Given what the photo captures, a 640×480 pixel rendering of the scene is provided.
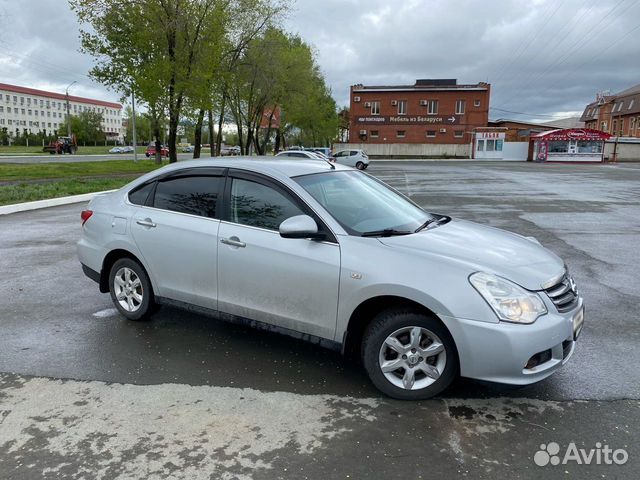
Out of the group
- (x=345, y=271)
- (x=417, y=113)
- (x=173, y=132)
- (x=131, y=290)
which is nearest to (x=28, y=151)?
(x=417, y=113)

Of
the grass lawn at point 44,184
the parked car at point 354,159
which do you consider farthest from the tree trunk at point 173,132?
the parked car at point 354,159

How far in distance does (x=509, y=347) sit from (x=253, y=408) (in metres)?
1.68

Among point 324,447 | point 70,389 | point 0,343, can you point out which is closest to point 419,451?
point 324,447

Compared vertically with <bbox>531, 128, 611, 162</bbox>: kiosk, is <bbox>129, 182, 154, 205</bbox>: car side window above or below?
below

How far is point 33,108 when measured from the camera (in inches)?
4956

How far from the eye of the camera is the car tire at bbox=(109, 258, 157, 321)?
4855 mm

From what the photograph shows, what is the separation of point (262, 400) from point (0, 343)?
2.62 m

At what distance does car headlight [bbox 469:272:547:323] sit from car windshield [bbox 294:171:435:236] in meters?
0.85

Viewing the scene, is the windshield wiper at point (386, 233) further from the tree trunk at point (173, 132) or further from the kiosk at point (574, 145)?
the kiosk at point (574, 145)

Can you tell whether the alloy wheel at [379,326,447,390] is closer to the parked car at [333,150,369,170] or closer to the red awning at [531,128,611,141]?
the parked car at [333,150,369,170]

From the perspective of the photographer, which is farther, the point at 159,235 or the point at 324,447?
the point at 159,235

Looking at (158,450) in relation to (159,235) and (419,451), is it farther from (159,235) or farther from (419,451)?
(159,235)

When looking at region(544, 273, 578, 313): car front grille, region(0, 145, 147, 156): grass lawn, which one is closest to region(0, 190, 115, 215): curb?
region(544, 273, 578, 313): car front grille

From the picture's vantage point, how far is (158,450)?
9.75ft
